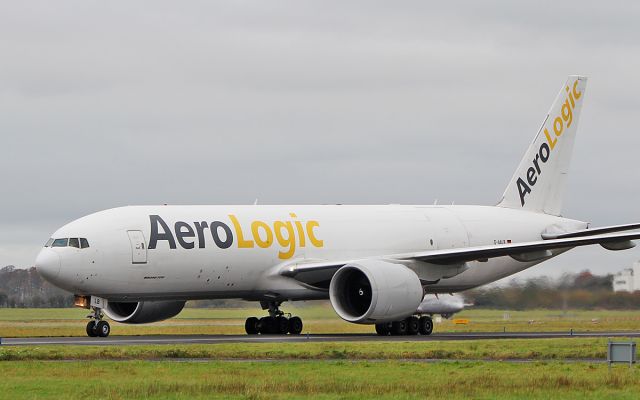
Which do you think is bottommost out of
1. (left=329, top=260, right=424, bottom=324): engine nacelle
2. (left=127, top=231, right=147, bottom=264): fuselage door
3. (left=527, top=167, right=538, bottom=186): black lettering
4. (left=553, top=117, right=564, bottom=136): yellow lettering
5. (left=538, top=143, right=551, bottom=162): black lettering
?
(left=329, top=260, right=424, bottom=324): engine nacelle

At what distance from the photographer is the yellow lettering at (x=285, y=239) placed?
4634cm

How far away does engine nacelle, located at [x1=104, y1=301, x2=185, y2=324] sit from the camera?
1844 inches

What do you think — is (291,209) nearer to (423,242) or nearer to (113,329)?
(423,242)

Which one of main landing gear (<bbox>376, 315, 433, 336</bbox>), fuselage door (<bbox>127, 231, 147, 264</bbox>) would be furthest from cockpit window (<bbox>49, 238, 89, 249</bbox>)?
main landing gear (<bbox>376, 315, 433, 336</bbox>)

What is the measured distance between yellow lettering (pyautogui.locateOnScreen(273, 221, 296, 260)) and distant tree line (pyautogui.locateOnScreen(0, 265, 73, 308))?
1681 cm

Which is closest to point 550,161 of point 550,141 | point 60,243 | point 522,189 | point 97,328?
point 550,141

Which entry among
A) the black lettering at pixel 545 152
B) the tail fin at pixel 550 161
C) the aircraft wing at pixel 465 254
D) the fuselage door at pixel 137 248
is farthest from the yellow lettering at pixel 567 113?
the fuselage door at pixel 137 248

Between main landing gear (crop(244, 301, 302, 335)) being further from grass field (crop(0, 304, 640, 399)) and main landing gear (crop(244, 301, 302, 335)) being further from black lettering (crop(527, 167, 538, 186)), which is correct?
black lettering (crop(527, 167, 538, 186))

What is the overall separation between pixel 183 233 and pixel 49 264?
4.52 m

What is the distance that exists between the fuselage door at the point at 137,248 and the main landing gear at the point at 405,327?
8.44m

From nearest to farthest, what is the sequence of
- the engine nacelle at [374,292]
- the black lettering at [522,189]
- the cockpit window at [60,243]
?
the cockpit window at [60,243], the engine nacelle at [374,292], the black lettering at [522,189]

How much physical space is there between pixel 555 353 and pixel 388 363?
221 inches

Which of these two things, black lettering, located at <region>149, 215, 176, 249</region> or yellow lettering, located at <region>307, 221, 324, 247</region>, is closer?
black lettering, located at <region>149, 215, 176, 249</region>

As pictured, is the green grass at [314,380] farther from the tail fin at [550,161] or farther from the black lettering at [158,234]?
the tail fin at [550,161]
